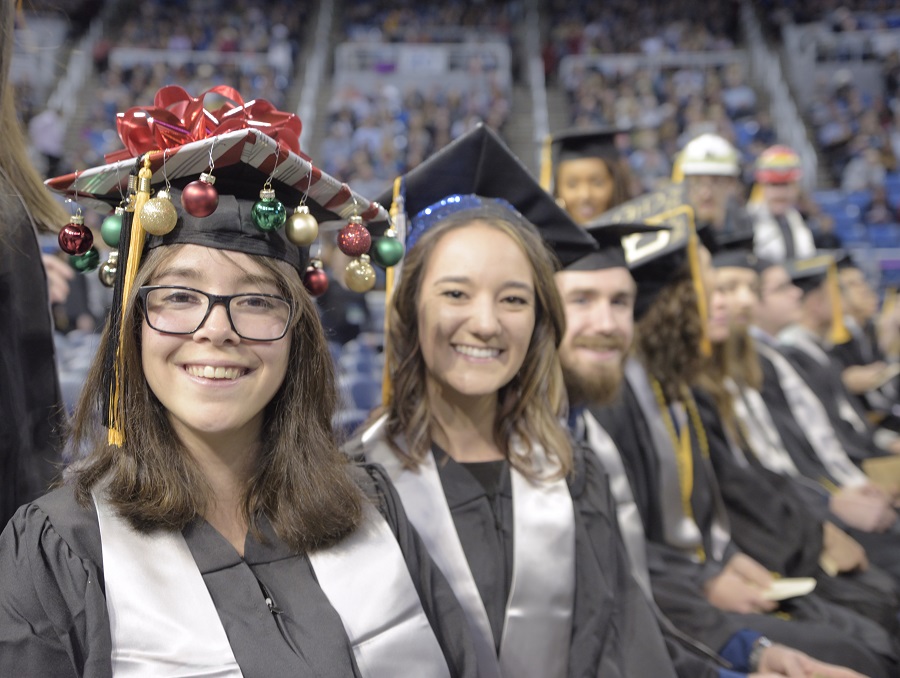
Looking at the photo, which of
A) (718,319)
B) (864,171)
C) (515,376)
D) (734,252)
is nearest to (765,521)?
(718,319)

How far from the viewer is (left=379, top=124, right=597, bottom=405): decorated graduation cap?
230cm

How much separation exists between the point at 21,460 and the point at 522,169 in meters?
1.34

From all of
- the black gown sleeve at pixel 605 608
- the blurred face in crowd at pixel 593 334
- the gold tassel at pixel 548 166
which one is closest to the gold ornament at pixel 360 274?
the black gown sleeve at pixel 605 608

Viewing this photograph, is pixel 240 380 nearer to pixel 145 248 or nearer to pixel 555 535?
pixel 145 248

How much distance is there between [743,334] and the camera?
4.39 metres

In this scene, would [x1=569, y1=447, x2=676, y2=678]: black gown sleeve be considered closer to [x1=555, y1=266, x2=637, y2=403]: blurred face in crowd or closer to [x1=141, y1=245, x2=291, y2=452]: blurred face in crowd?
[x1=555, y1=266, x2=637, y2=403]: blurred face in crowd

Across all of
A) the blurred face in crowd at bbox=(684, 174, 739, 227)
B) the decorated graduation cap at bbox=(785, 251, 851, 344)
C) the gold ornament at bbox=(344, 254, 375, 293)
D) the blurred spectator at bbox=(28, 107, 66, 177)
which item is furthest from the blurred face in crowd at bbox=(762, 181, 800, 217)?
the blurred spectator at bbox=(28, 107, 66, 177)

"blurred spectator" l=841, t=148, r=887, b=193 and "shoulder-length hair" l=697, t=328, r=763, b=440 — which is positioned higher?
"blurred spectator" l=841, t=148, r=887, b=193

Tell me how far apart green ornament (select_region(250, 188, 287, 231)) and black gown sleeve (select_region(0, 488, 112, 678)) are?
590 mm

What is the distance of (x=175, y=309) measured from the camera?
1600mm

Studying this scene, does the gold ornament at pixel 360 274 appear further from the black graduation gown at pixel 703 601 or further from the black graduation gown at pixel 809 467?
the black graduation gown at pixel 809 467

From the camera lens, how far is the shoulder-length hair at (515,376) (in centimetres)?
226

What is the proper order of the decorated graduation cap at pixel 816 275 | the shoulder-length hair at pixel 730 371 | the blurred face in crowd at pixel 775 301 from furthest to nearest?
the decorated graduation cap at pixel 816 275
the blurred face in crowd at pixel 775 301
the shoulder-length hair at pixel 730 371

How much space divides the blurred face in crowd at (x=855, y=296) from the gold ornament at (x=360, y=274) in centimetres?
634
